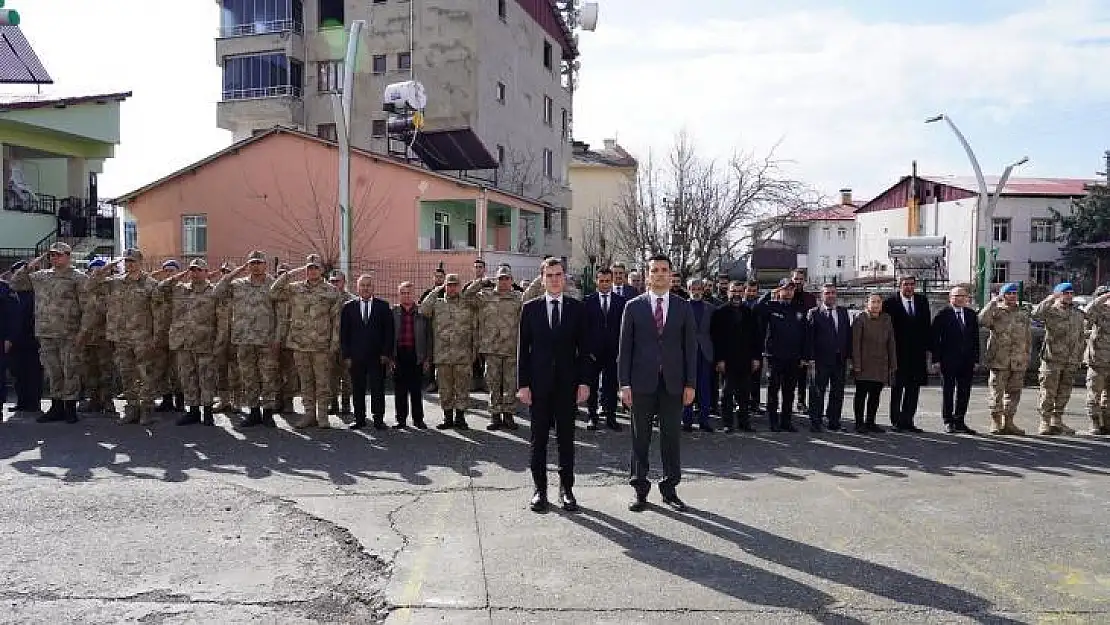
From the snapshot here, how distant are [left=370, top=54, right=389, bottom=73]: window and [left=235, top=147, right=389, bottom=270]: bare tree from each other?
1298 cm

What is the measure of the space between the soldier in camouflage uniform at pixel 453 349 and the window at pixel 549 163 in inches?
1313

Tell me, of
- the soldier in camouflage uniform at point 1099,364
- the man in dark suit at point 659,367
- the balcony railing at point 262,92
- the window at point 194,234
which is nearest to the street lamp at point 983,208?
the soldier in camouflage uniform at point 1099,364

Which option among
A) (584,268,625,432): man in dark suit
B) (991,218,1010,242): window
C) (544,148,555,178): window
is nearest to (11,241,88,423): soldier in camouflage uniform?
(584,268,625,432): man in dark suit

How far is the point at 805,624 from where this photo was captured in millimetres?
4637

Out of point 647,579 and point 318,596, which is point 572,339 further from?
point 318,596

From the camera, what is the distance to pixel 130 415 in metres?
A: 11.2

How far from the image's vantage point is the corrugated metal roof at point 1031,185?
50.6 m

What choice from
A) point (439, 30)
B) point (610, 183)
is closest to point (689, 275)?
point (439, 30)

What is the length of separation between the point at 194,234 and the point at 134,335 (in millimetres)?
19399

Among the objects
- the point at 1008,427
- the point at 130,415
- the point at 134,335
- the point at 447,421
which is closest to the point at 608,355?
the point at 447,421

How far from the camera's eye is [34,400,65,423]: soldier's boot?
11258mm

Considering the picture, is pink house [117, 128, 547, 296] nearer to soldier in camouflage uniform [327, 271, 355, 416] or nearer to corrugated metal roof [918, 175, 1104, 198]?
soldier in camouflage uniform [327, 271, 355, 416]

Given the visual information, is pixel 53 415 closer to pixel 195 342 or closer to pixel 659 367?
pixel 195 342

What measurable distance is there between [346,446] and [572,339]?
12.2 feet
